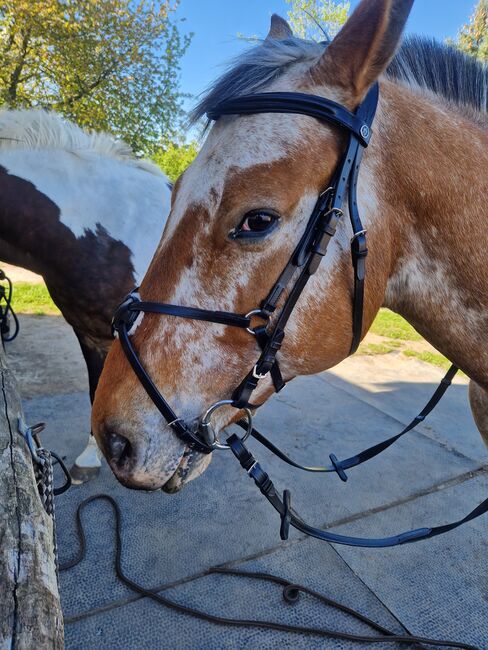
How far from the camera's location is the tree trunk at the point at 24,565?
780 millimetres

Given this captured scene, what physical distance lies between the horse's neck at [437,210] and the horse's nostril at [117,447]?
1017mm

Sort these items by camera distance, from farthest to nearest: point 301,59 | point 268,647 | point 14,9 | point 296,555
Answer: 1. point 14,9
2. point 296,555
3. point 268,647
4. point 301,59

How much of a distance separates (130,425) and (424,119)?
134 cm

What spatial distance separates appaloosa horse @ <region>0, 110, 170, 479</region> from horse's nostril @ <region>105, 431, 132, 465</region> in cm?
153

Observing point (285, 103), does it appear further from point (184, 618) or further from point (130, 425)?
point (184, 618)

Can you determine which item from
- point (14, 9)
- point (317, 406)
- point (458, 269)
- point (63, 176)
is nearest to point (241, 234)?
point (458, 269)

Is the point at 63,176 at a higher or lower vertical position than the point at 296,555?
higher

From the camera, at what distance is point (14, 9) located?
9469 mm

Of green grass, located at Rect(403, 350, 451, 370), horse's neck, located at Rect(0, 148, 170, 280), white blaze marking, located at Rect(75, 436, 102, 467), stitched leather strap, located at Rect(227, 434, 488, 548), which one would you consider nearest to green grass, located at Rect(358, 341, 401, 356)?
green grass, located at Rect(403, 350, 451, 370)

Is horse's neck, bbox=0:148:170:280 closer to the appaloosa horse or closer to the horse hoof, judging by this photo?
the appaloosa horse

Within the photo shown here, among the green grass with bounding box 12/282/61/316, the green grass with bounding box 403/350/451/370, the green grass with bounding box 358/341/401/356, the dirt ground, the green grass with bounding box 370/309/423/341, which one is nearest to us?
the dirt ground

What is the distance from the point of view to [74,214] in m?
2.50

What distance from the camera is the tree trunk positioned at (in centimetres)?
78

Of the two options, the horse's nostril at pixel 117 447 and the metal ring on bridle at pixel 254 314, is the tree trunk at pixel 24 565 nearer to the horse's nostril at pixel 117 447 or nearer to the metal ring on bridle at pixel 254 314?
the horse's nostril at pixel 117 447
